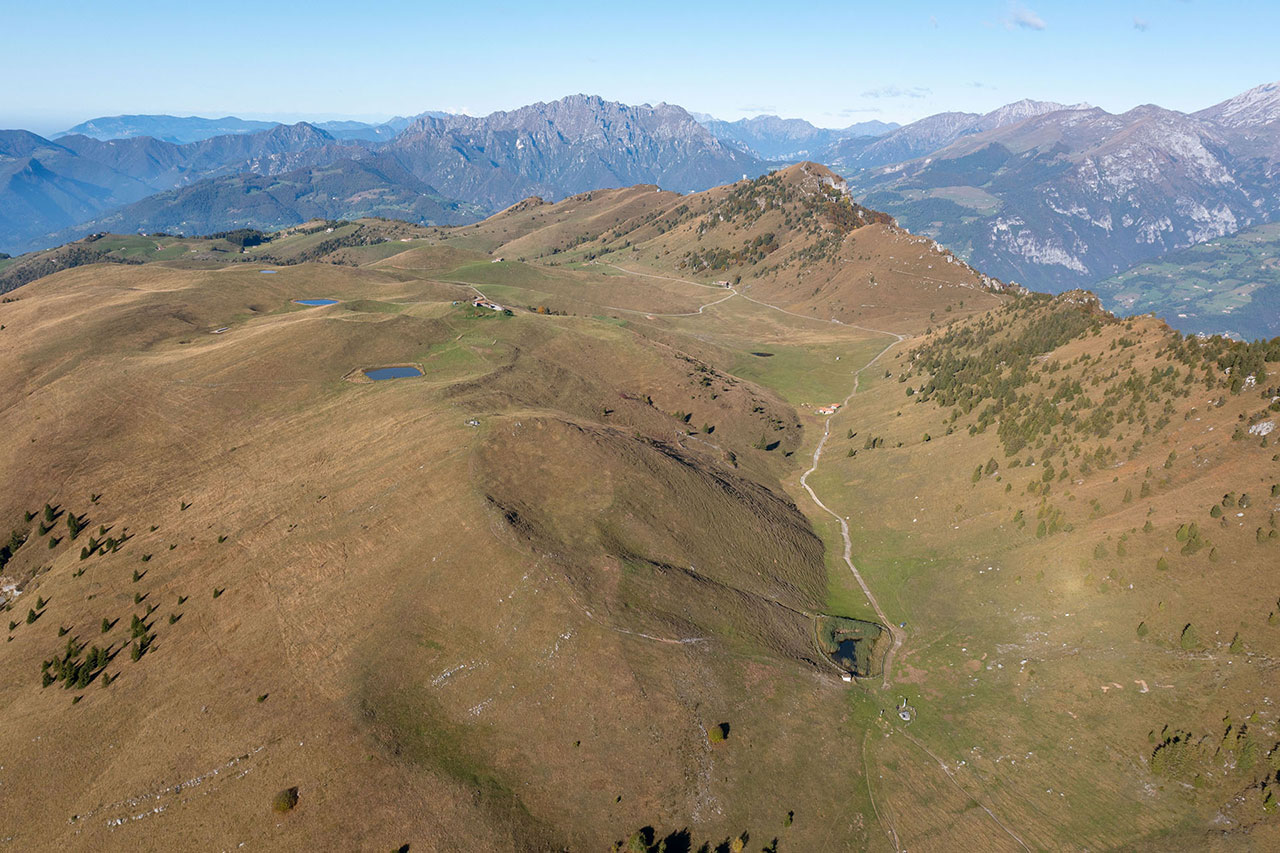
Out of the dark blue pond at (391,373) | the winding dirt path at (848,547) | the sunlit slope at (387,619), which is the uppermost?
the dark blue pond at (391,373)

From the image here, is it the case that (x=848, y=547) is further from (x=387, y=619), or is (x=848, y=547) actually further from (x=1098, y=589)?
(x=387, y=619)

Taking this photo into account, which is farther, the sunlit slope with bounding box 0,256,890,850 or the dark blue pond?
the dark blue pond

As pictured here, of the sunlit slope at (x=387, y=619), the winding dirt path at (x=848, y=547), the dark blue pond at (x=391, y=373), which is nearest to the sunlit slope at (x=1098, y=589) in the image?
the winding dirt path at (x=848, y=547)

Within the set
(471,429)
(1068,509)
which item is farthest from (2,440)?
(1068,509)

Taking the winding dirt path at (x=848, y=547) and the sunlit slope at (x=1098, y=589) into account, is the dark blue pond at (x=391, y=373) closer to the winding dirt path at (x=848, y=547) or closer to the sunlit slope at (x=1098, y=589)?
the winding dirt path at (x=848, y=547)

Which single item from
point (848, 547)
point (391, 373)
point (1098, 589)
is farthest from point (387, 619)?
point (1098, 589)

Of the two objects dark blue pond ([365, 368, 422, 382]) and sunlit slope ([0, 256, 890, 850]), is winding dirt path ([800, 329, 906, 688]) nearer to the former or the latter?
sunlit slope ([0, 256, 890, 850])

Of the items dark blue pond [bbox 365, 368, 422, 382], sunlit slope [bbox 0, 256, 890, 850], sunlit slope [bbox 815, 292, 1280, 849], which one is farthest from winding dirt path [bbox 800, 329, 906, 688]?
dark blue pond [bbox 365, 368, 422, 382]

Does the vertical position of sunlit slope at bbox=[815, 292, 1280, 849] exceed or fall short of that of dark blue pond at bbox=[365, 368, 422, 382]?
it falls short
